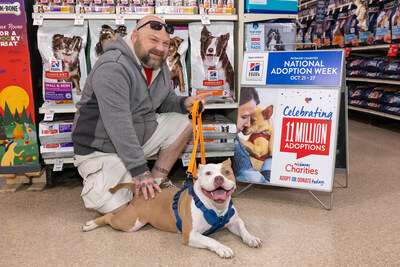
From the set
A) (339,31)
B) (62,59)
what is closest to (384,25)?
(339,31)

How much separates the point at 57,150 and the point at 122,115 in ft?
2.95

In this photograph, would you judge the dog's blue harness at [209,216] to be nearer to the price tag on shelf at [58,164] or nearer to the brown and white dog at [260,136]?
the brown and white dog at [260,136]

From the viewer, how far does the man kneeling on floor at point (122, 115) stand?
204 centimetres

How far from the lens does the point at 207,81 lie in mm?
2844

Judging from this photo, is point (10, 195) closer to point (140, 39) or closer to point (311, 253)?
point (140, 39)

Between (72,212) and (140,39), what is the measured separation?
117 cm

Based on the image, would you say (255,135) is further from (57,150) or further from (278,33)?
(57,150)

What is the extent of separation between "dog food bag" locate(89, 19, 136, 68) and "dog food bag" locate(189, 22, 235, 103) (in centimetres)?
48

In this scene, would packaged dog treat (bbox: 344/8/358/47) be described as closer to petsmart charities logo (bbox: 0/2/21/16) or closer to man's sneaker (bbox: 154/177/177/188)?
man's sneaker (bbox: 154/177/177/188)

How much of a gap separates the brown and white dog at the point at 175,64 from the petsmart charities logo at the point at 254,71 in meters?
→ 0.59

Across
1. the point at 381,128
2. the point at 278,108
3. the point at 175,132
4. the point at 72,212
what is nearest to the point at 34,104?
the point at 72,212

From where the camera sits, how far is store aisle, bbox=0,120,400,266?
1721mm

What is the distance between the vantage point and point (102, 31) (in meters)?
2.68

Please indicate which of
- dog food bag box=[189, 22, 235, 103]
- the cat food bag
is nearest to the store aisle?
dog food bag box=[189, 22, 235, 103]
